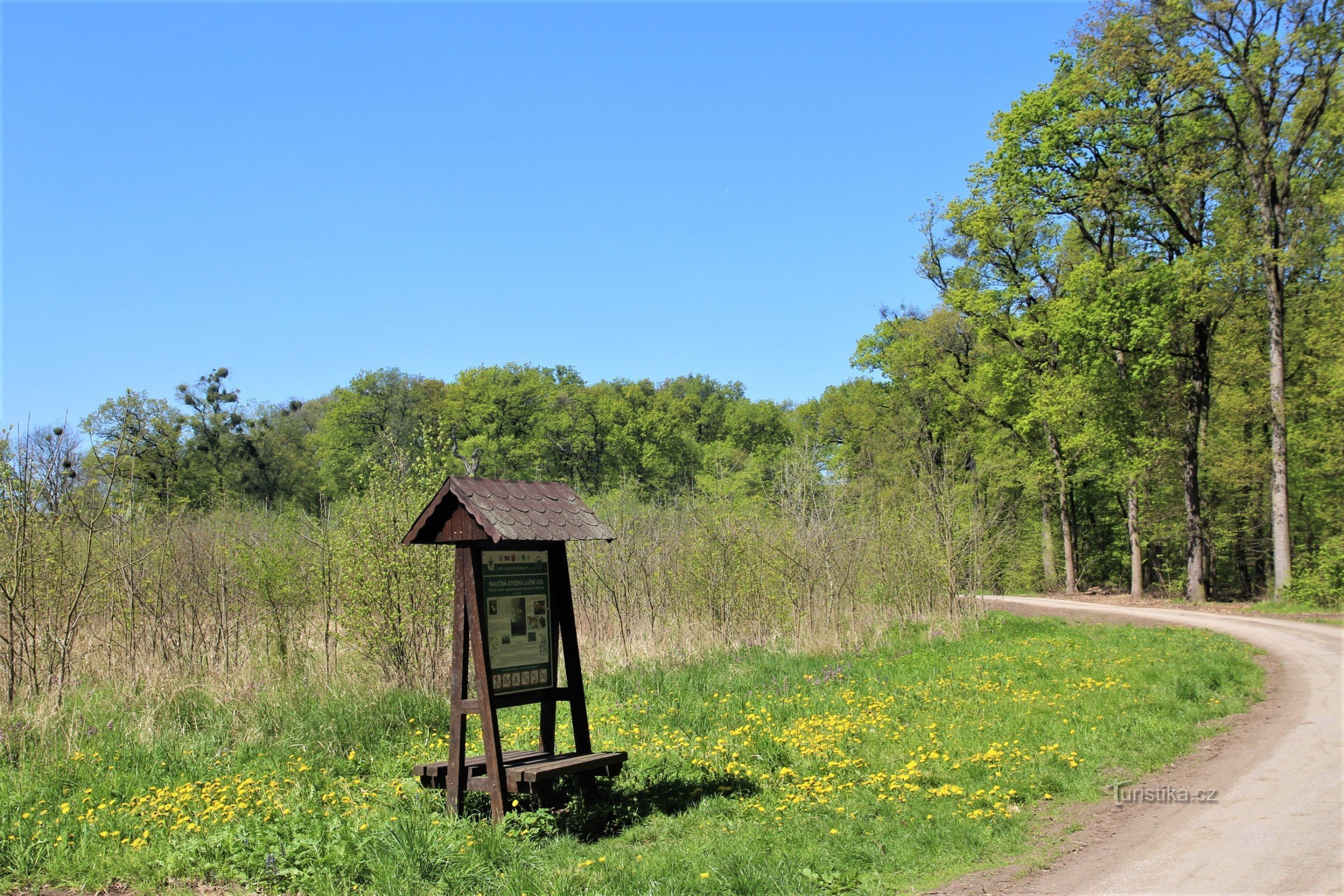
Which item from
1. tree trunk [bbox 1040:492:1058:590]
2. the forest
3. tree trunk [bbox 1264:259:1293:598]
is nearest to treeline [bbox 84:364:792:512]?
the forest

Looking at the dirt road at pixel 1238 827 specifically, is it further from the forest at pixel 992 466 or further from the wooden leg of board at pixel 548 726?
the forest at pixel 992 466

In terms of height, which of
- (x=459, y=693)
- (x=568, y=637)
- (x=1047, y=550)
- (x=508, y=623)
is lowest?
(x=1047, y=550)

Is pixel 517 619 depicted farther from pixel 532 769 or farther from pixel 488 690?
pixel 532 769

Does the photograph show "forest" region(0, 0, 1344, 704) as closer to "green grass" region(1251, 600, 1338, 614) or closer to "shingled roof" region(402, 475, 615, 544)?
"green grass" region(1251, 600, 1338, 614)

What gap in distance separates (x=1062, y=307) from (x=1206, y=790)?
22053 mm

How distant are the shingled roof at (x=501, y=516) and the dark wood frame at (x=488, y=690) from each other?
17 centimetres

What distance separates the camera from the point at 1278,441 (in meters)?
22.0

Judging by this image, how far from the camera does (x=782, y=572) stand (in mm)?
16344

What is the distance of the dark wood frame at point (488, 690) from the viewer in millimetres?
6820

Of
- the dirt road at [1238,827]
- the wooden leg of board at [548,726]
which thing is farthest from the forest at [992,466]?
the dirt road at [1238,827]

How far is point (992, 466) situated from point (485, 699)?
1028 inches

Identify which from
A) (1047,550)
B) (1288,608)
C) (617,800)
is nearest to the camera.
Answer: (617,800)

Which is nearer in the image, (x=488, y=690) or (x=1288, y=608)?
(x=488, y=690)

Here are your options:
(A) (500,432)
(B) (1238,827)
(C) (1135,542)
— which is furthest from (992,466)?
(A) (500,432)
